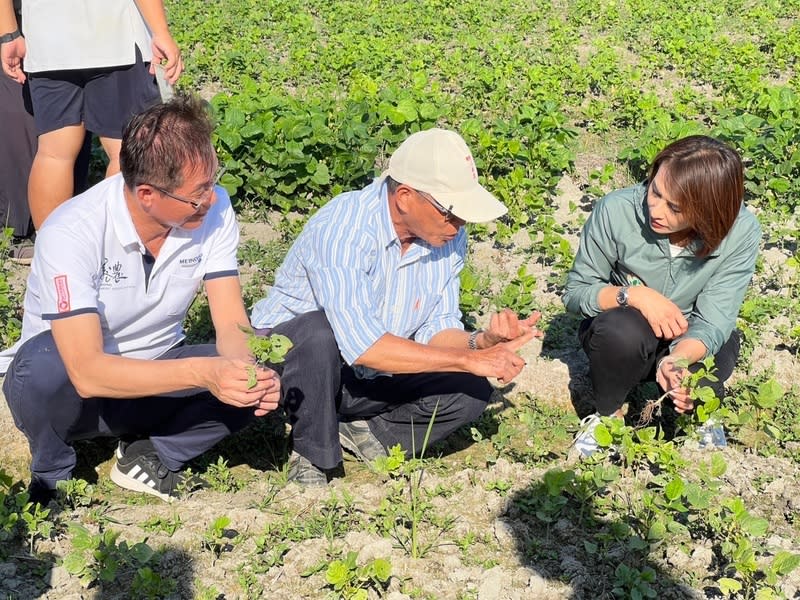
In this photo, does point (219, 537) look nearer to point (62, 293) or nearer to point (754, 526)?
point (62, 293)

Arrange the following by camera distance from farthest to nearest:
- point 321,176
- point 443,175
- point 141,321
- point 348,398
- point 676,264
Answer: point 321,176 → point 676,264 → point 348,398 → point 141,321 → point 443,175

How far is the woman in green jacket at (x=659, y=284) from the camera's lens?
10.8 ft

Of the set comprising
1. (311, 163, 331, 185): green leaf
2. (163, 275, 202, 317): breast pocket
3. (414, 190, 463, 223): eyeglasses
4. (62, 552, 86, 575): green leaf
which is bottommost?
(62, 552, 86, 575): green leaf

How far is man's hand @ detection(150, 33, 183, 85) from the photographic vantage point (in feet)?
13.4

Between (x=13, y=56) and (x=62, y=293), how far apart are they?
1.92 metres

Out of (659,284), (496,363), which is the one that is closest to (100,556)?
(496,363)

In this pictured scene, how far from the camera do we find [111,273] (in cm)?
281

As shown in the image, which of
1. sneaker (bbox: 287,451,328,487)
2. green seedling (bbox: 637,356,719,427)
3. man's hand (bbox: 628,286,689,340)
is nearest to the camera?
green seedling (bbox: 637,356,719,427)

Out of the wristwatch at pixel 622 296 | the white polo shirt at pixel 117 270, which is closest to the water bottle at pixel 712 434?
the wristwatch at pixel 622 296

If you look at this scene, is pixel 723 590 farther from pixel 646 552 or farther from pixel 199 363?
pixel 199 363

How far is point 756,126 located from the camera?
5891 mm

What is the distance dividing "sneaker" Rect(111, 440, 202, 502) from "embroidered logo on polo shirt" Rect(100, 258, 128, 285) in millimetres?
731

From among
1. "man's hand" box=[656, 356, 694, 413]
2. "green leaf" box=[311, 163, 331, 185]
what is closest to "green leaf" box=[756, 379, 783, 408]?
"man's hand" box=[656, 356, 694, 413]

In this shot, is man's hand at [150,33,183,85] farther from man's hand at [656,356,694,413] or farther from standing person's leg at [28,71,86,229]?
man's hand at [656,356,694,413]
